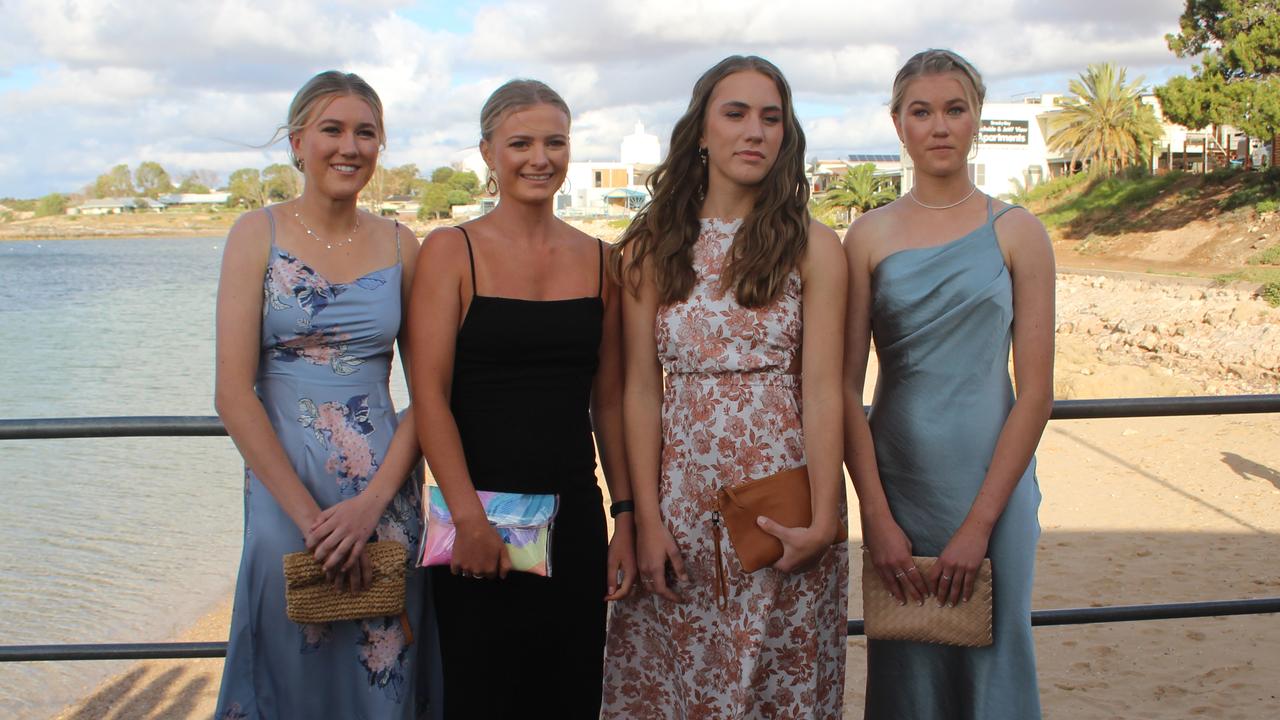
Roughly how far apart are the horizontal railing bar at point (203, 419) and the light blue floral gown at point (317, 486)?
0.24m

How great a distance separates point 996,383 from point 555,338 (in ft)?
3.29

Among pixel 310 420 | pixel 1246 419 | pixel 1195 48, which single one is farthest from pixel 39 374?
pixel 1195 48

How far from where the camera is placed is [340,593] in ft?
7.46

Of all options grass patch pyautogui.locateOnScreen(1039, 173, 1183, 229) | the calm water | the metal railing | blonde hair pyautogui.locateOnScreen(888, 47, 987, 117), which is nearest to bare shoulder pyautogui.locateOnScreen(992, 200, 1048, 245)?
blonde hair pyautogui.locateOnScreen(888, 47, 987, 117)

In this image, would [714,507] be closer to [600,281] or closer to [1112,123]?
[600,281]

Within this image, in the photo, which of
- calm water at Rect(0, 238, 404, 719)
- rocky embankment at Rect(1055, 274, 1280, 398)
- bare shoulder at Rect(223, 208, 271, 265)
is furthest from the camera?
rocky embankment at Rect(1055, 274, 1280, 398)

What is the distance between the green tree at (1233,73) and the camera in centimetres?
2550

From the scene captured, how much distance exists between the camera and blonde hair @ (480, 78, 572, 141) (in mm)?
2428

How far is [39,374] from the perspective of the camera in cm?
2320

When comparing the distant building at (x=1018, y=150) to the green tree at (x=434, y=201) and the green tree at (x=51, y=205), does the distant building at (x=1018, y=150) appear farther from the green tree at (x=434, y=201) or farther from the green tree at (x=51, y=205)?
the green tree at (x=51, y=205)

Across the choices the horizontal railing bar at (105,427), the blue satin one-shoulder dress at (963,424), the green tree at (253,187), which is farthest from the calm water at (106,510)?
the blue satin one-shoulder dress at (963,424)

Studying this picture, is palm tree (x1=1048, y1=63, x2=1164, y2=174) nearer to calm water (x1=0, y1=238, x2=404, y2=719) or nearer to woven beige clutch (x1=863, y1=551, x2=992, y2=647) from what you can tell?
calm water (x1=0, y1=238, x2=404, y2=719)

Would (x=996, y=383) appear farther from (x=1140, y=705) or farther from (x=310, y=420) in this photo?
(x=1140, y=705)

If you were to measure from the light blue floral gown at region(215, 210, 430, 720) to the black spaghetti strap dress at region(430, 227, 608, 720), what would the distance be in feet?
0.49
